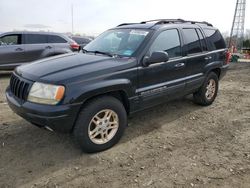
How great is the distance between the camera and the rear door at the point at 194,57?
4.89 metres

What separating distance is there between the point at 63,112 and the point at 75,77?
0.46 metres

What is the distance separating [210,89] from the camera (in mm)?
5852

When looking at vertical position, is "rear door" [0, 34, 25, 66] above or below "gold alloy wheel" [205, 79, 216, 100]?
above

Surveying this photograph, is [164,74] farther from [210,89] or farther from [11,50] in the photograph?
[11,50]

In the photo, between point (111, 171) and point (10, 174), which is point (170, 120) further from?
point (10, 174)

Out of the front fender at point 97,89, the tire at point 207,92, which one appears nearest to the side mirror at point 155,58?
the front fender at point 97,89

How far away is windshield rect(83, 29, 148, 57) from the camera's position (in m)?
4.14

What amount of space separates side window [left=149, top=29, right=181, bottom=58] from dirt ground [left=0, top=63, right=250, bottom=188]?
51.2 inches

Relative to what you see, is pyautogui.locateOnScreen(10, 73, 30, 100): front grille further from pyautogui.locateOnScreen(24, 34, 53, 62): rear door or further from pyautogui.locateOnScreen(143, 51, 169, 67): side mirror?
pyautogui.locateOnScreen(24, 34, 53, 62): rear door

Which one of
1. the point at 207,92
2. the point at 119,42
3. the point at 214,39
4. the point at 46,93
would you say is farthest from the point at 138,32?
the point at 207,92

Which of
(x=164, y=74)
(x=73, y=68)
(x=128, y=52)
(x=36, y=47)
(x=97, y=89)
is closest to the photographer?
(x=97, y=89)

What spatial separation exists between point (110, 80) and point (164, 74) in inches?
46.2

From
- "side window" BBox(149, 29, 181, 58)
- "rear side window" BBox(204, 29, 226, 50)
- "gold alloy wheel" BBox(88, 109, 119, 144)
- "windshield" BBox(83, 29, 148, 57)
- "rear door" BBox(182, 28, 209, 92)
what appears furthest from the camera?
"rear side window" BBox(204, 29, 226, 50)

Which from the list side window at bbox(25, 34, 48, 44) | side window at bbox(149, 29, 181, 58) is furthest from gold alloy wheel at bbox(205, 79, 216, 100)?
side window at bbox(25, 34, 48, 44)
